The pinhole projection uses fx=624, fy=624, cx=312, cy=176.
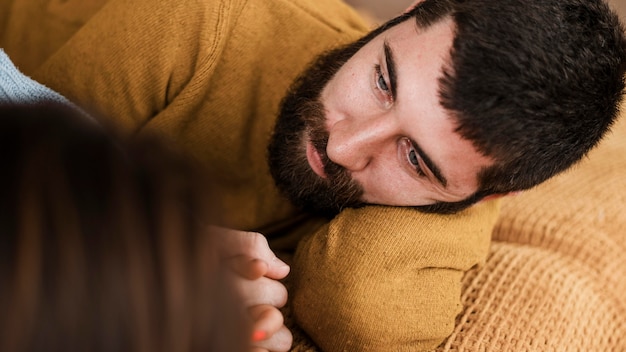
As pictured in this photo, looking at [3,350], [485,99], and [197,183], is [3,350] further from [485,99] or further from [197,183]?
[485,99]

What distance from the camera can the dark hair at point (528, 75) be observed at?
73 cm

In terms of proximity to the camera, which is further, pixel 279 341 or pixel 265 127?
pixel 265 127

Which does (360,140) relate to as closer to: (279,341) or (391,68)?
(391,68)

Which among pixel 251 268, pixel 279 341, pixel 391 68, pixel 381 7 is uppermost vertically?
pixel 391 68

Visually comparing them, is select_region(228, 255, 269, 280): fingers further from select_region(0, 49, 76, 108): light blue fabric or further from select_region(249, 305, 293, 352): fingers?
select_region(0, 49, 76, 108): light blue fabric

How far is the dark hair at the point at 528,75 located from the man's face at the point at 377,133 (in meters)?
0.02

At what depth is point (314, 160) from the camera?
3.03 ft

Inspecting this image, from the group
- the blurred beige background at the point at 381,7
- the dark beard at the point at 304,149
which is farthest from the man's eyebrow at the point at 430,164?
the blurred beige background at the point at 381,7

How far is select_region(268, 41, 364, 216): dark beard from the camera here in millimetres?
903

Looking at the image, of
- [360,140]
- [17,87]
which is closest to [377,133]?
[360,140]

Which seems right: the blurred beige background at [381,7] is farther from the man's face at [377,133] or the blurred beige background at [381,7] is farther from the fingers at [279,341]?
the fingers at [279,341]

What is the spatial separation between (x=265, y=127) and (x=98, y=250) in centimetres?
68

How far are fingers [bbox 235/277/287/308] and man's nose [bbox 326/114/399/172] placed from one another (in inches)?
7.7

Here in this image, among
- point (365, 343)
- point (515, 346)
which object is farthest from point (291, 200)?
point (515, 346)
